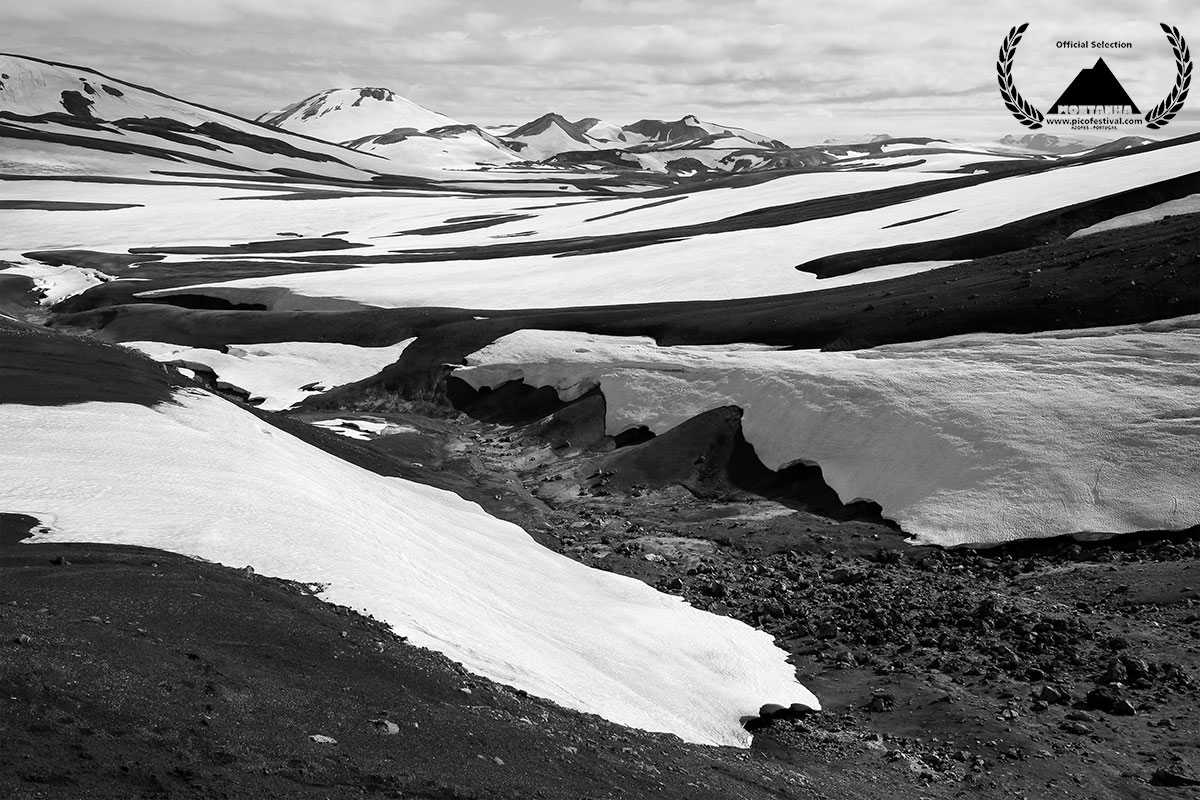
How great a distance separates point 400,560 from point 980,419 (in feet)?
79.3

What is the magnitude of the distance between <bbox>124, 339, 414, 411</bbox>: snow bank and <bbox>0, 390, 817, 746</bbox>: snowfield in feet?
94.9

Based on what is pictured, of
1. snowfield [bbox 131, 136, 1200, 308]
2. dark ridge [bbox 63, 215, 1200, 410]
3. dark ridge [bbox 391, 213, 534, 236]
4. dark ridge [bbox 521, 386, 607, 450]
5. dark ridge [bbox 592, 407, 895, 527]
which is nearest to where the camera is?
dark ridge [bbox 592, 407, 895, 527]

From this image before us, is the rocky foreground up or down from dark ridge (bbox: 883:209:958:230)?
down

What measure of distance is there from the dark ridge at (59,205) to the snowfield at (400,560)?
157 m

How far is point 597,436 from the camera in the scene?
159 ft

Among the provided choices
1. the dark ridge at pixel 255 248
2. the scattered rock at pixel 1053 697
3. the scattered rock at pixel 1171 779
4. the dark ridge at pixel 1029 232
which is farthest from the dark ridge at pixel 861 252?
the scattered rock at pixel 1171 779

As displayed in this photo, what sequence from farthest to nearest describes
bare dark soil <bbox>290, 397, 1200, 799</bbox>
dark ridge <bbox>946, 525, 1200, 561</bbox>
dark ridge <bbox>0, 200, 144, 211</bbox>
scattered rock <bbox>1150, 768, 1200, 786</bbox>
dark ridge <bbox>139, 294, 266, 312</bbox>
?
dark ridge <bbox>0, 200, 144, 211</bbox> < dark ridge <bbox>139, 294, 266, 312</bbox> < dark ridge <bbox>946, 525, 1200, 561</bbox> < bare dark soil <bbox>290, 397, 1200, 799</bbox> < scattered rock <bbox>1150, 768, 1200, 786</bbox>

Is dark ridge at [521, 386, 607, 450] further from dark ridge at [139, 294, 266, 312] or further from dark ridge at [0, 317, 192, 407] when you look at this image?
dark ridge at [139, 294, 266, 312]

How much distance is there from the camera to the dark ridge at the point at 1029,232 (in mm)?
68688

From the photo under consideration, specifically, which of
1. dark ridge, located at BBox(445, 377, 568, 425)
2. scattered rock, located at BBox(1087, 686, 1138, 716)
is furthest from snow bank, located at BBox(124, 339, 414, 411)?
scattered rock, located at BBox(1087, 686, 1138, 716)

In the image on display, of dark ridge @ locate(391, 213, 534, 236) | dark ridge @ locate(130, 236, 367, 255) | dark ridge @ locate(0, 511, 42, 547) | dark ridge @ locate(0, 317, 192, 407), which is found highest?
dark ridge @ locate(391, 213, 534, 236)

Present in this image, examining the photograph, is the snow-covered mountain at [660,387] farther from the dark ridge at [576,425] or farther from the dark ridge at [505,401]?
the dark ridge at [576,425]

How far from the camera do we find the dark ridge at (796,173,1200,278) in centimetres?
6869

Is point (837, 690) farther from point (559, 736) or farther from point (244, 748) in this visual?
point (244, 748)
